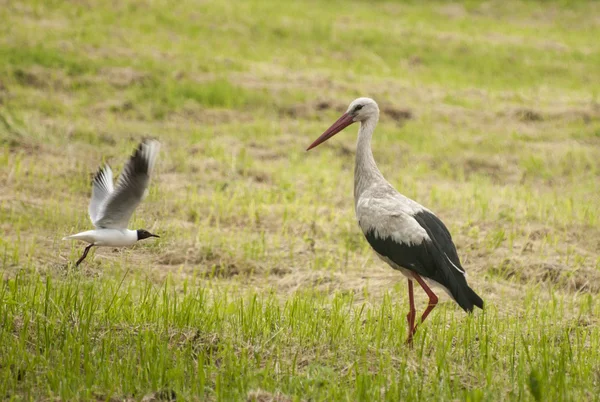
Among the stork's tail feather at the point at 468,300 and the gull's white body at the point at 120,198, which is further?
the stork's tail feather at the point at 468,300

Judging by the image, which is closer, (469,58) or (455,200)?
(455,200)

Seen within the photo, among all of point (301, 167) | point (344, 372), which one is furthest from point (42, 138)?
point (344, 372)

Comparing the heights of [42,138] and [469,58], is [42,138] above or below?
below

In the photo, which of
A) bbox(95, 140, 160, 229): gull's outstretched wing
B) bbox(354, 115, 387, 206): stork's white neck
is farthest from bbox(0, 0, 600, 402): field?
bbox(354, 115, 387, 206): stork's white neck

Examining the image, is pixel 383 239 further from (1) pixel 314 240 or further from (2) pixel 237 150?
(2) pixel 237 150

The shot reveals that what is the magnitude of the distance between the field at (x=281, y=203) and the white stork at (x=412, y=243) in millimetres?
243

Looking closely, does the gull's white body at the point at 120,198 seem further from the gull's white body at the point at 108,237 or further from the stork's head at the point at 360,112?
the stork's head at the point at 360,112

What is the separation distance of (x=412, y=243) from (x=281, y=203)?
3623 mm

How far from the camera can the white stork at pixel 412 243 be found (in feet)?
17.9

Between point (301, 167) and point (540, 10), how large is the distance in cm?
1673

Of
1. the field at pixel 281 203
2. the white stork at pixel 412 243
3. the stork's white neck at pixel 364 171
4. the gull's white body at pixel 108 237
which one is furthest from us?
the stork's white neck at pixel 364 171

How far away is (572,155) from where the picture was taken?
38.5ft

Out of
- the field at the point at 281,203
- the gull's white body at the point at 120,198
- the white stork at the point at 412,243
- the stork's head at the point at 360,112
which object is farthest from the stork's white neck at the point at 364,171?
the gull's white body at the point at 120,198

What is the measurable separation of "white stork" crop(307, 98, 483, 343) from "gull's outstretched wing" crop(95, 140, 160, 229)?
1.88 metres
